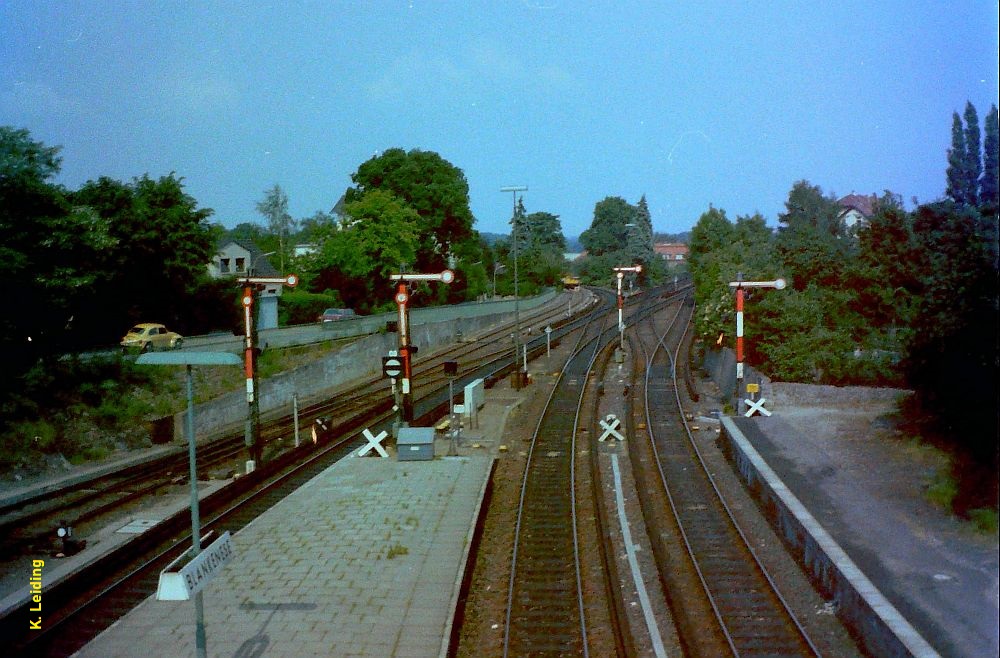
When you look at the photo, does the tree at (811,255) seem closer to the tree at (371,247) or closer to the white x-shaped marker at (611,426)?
the white x-shaped marker at (611,426)

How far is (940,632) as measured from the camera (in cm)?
840

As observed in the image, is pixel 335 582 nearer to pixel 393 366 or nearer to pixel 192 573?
pixel 192 573

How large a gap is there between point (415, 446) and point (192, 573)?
1192 centimetres

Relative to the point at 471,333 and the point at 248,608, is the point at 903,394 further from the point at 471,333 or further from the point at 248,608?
the point at 471,333

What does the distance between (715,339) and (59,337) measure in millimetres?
24110

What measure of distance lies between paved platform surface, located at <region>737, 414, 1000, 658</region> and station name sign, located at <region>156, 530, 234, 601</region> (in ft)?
17.8

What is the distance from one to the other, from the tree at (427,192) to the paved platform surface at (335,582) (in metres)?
37.6

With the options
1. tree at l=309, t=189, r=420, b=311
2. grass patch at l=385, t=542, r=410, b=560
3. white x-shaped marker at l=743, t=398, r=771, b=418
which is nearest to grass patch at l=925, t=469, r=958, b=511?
white x-shaped marker at l=743, t=398, r=771, b=418

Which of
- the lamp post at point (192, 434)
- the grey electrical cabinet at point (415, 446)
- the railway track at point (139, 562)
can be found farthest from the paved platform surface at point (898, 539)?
the railway track at point (139, 562)

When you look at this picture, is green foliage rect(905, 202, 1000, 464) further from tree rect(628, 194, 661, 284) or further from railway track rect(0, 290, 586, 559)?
tree rect(628, 194, 661, 284)

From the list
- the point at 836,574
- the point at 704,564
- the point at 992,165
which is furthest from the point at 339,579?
the point at 992,165

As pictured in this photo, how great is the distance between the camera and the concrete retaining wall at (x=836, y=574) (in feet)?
27.8

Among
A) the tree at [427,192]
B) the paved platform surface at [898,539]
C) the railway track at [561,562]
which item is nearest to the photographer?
the paved platform surface at [898,539]

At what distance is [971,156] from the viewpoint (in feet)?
48.4
